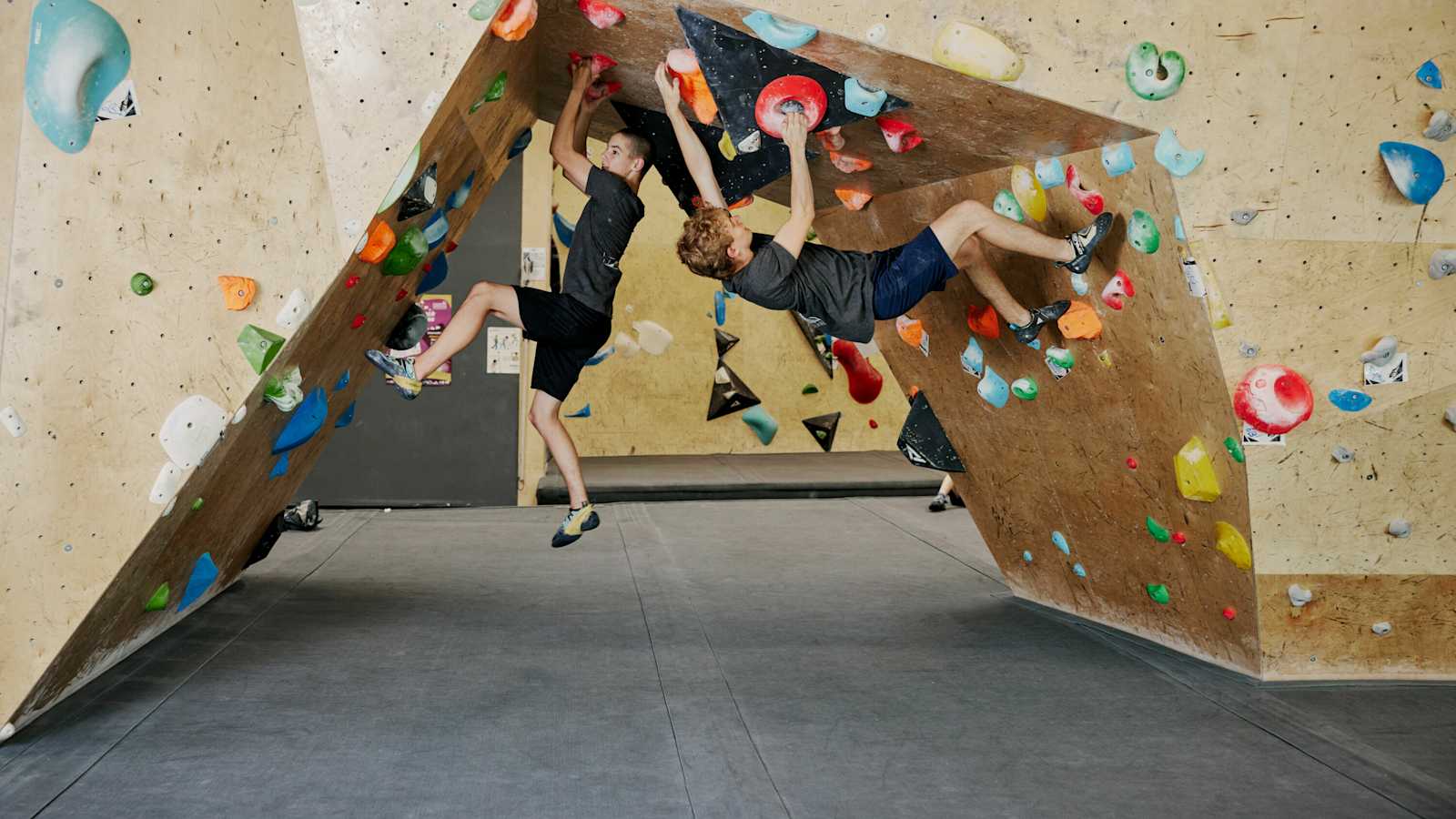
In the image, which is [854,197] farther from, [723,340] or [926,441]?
[723,340]

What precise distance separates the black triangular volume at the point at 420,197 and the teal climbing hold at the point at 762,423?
22.1 feet

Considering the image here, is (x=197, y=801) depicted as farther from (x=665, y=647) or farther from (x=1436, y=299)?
(x=1436, y=299)

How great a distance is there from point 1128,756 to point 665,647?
1.73 metres

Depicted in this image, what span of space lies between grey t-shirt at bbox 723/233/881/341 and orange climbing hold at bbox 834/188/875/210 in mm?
422

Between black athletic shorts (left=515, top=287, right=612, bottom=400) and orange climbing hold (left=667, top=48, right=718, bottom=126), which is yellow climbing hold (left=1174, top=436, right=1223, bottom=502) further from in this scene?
black athletic shorts (left=515, top=287, right=612, bottom=400)

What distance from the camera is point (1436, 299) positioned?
11.1 ft

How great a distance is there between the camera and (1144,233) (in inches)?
132

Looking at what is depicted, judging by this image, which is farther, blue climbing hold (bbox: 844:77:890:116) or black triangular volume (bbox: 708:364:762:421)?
black triangular volume (bbox: 708:364:762:421)

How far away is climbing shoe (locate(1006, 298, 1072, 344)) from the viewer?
372 cm

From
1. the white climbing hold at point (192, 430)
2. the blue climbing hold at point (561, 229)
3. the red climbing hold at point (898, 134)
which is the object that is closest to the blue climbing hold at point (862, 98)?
the red climbing hold at point (898, 134)

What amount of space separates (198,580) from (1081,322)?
3.25 m

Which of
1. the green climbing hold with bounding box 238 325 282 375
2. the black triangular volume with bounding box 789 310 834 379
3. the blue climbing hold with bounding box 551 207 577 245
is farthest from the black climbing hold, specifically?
the black triangular volume with bounding box 789 310 834 379

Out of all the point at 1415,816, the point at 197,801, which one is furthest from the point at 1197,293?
the point at 197,801

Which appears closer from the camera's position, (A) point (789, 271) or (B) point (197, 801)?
(B) point (197, 801)
